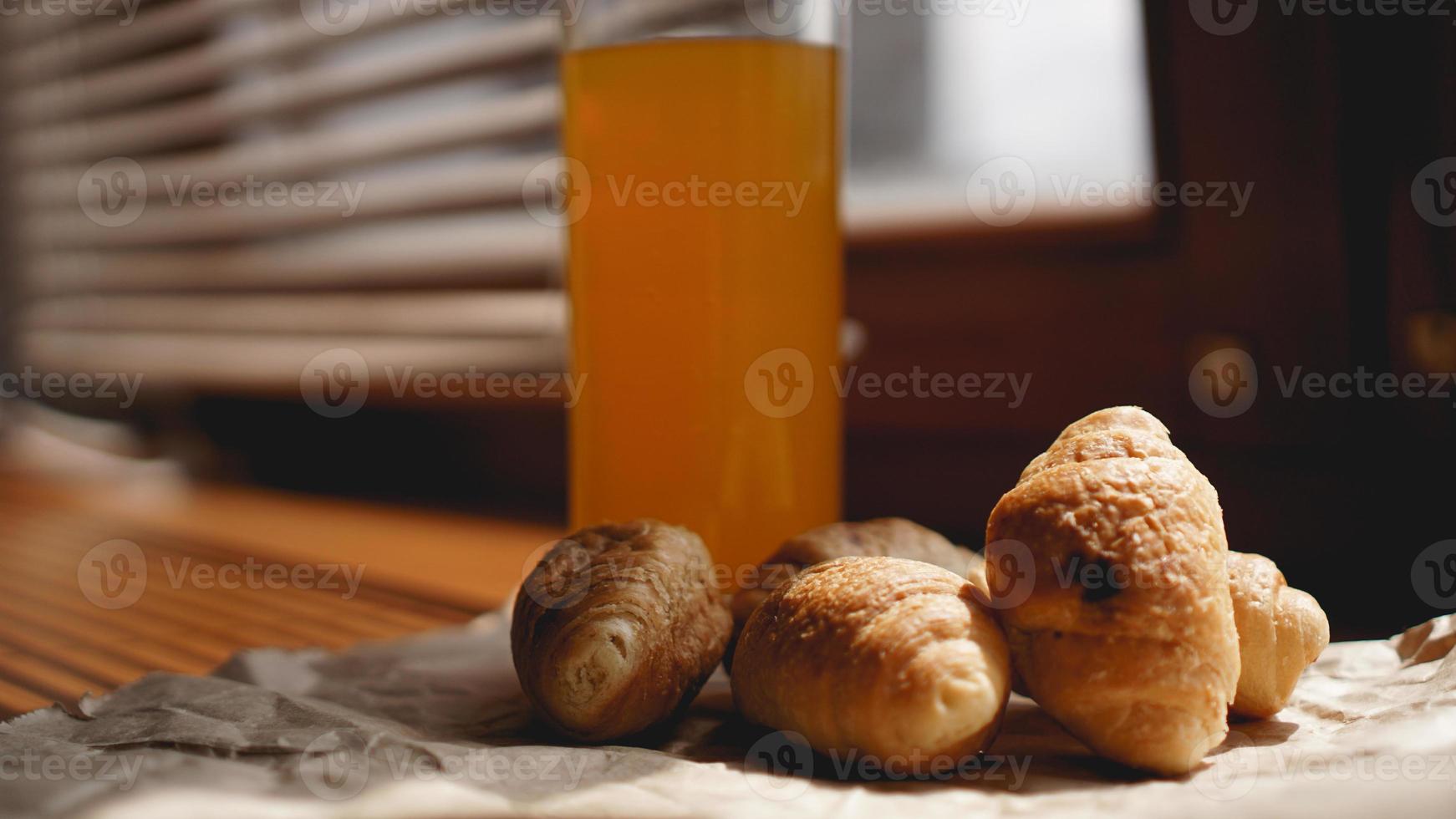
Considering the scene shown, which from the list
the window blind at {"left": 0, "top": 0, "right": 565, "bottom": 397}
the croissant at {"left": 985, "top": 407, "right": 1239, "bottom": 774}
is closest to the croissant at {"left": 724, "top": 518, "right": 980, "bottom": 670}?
A: the croissant at {"left": 985, "top": 407, "right": 1239, "bottom": 774}

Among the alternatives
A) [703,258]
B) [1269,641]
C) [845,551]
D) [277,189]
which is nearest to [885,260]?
[703,258]

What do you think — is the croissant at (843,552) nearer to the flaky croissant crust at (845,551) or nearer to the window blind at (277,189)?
the flaky croissant crust at (845,551)

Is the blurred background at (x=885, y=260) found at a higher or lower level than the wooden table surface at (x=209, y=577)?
higher

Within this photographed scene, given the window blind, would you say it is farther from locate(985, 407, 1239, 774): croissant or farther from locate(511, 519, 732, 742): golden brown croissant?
locate(985, 407, 1239, 774): croissant

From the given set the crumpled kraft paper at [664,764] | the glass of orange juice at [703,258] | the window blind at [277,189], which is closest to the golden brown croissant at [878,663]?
the crumpled kraft paper at [664,764]

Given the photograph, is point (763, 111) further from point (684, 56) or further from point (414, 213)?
point (414, 213)

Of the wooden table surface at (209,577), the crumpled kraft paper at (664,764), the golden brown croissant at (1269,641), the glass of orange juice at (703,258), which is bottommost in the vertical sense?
the wooden table surface at (209,577)

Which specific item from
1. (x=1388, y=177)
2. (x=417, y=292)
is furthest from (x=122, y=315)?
(x=1388, y=177)
